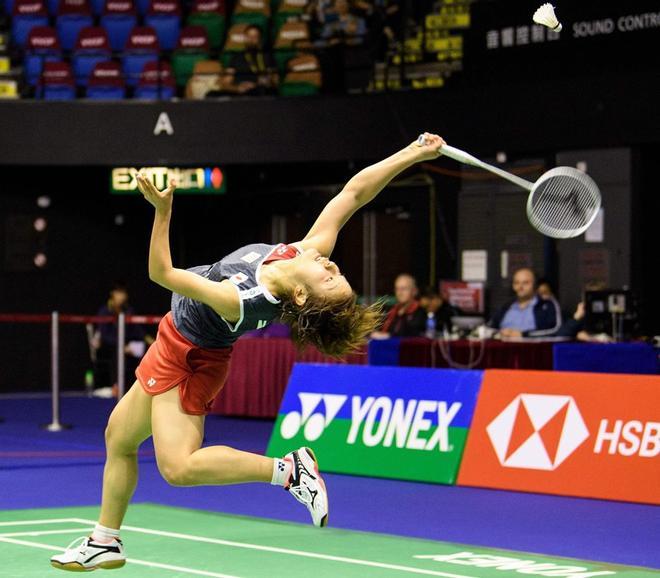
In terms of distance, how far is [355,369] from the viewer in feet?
36.5

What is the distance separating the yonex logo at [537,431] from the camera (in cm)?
970

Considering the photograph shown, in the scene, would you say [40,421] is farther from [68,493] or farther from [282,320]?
[282,320]

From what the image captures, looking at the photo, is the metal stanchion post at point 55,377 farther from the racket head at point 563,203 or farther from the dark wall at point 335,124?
the racket head at point 563,203

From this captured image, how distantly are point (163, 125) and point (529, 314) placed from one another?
7.15m

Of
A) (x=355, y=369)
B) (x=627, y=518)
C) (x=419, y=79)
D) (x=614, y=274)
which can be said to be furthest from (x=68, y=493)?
(x=419, y=79)

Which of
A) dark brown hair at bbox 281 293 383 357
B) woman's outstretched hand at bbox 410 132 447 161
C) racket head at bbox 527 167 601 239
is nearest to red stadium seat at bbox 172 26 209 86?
racket head at bbox 527 167 601 239

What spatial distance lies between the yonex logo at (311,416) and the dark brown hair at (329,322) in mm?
5284

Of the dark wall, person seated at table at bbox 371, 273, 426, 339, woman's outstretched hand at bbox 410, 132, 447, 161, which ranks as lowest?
person seated at table at bbox 371, 273, 426, 339

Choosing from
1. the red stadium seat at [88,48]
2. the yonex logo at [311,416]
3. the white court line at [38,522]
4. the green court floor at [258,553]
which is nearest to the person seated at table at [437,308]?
the yonex logo at [311,416]

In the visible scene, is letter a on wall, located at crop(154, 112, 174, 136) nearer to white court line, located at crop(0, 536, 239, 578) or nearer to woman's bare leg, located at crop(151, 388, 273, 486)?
white court line, located at crop(0, 536, 239, 578)

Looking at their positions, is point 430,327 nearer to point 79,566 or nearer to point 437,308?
point 437,308

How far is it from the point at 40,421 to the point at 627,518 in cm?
915

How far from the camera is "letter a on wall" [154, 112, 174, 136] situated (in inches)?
733

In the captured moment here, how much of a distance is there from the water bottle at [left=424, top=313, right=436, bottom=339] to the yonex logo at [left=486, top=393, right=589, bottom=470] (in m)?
3.63
